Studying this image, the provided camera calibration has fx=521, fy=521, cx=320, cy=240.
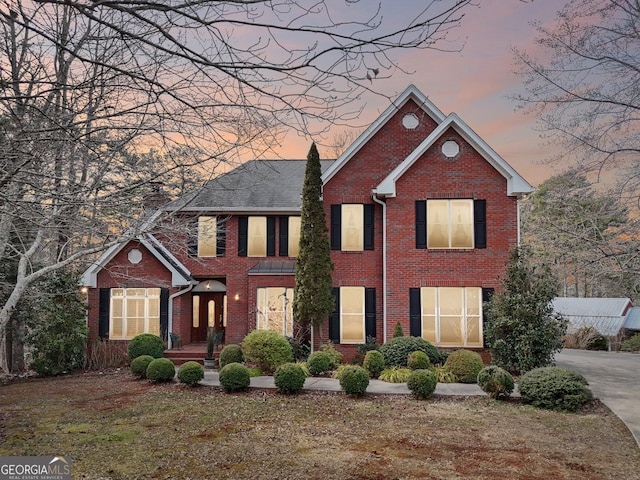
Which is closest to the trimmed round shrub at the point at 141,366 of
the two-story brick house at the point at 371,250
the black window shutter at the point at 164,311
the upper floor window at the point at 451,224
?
the two-story brick house at the point at 371,250

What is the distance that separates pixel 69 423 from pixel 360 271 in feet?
34.4

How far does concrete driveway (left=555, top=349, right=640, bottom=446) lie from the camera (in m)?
11.1

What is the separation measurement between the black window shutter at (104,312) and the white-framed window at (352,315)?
865 centimetres

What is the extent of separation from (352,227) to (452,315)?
14.9 feet

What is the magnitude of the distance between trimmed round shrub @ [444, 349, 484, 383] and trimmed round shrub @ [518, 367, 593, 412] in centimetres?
222

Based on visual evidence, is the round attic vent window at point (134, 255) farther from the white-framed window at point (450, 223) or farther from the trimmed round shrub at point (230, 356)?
the white-framed window at point (450, 223)

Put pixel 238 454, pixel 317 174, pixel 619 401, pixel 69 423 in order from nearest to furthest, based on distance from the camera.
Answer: pixel 238 454, pixel 69 423, pixel 619 401, pixel 317 174

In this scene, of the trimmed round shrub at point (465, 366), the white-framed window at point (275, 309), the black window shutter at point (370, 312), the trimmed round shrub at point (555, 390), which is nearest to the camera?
the trimmed round shrub at point (555, 390)

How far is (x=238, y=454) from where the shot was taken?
27.2 ft

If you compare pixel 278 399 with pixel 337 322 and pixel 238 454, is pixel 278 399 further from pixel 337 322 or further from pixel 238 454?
pixel 337 322

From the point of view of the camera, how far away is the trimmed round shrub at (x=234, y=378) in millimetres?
12891

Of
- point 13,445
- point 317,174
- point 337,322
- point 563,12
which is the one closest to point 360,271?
point 337,322

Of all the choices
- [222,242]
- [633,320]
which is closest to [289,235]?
[222,242]

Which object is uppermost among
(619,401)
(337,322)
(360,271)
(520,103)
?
(520,103)
